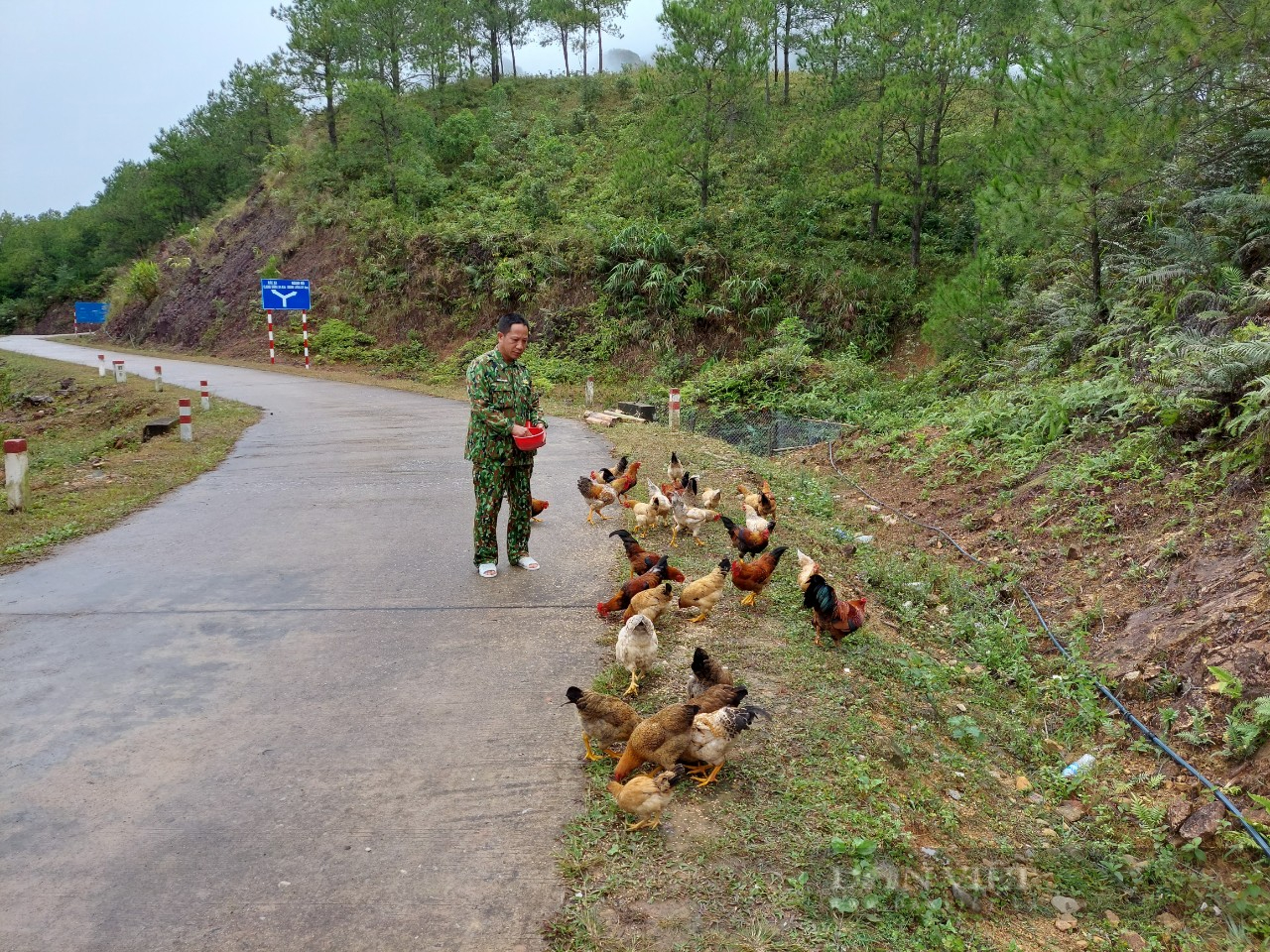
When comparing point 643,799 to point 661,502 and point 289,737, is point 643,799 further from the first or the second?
point 661,502

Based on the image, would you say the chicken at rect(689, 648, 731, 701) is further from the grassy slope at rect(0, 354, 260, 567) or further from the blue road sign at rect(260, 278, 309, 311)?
the blue road sign at rect(260, 278, 309, 311)

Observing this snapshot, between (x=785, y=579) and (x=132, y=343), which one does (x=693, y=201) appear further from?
(x=132, y=343)

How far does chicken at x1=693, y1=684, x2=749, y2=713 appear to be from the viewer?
421 cm

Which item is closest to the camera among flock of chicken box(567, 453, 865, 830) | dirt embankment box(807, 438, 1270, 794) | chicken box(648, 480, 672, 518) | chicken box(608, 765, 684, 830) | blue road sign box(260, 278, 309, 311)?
chicken box(608, 765, 684, 830)

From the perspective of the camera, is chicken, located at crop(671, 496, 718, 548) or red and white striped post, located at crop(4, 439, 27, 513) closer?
A: chicken, located at crop(671, 496, 718, 548)

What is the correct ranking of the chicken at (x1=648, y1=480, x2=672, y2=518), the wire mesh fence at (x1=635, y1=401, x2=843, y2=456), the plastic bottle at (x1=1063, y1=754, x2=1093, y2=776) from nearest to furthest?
the plastic bottle at (x1=1063, y1=754, x2=1093, y2=776) → the chicken at (x1=648, y1=480, x2=672, y2=518) → the wire mesh fence at (x1=635, y1=401, x2=843, y2=456)

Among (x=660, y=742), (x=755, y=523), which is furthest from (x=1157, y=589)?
→ (x=660, y=742)

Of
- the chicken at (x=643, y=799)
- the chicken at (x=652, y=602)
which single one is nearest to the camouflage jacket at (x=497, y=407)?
the chicken at (x=652, y=602)

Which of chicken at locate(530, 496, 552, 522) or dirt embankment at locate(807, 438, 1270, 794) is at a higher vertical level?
chicken at locate(530, 496, 552, 522)

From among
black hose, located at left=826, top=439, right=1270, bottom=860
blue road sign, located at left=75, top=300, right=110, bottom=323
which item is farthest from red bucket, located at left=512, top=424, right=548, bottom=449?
blue road sign, located at left=75, top=300, right=110, bottom=323

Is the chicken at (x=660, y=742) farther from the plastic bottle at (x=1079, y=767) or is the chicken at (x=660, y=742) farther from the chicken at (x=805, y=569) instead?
the plastic bottle at (x=1079, y=767)

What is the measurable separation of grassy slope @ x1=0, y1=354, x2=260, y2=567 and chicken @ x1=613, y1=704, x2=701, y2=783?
6566 mm

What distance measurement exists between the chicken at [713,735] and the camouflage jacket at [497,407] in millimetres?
3086

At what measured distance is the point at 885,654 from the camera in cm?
604
